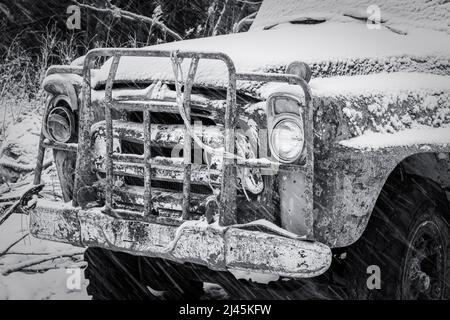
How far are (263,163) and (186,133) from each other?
1.35ft

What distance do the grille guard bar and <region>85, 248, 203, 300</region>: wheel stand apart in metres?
0.51

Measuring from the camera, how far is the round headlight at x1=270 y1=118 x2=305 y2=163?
270cm

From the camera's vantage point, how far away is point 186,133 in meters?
2.88

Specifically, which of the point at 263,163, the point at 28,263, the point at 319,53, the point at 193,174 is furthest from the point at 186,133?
the point at 28,263

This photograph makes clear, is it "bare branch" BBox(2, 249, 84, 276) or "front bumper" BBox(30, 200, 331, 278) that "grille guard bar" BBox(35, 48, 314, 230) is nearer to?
"front bumper" BBox(30, 200, 331, 278)

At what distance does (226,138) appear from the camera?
276cm

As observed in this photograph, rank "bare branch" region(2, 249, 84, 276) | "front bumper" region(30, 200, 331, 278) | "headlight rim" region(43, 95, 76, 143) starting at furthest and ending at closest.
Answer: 1. "bare branch" region(2, 249, 84, 276)
2. "headlight rim" region(43, 95, 76, 143)
3. "front bumper" region(30, 200, 331, 278)

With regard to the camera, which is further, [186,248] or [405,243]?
[405,243]

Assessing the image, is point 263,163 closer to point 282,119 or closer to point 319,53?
point 282,119

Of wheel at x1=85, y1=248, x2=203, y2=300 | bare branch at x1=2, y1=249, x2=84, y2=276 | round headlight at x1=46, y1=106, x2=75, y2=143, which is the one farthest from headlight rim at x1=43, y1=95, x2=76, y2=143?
bare branch at x1=2, y1=249, x2=84, y2=276

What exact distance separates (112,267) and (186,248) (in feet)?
3.23

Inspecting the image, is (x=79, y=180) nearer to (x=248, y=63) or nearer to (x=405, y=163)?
(x=248, y=63)

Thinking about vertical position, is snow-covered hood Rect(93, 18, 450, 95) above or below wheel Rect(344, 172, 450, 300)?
above

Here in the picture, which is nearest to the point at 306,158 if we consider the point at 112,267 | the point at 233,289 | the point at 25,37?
the point at 233,289
